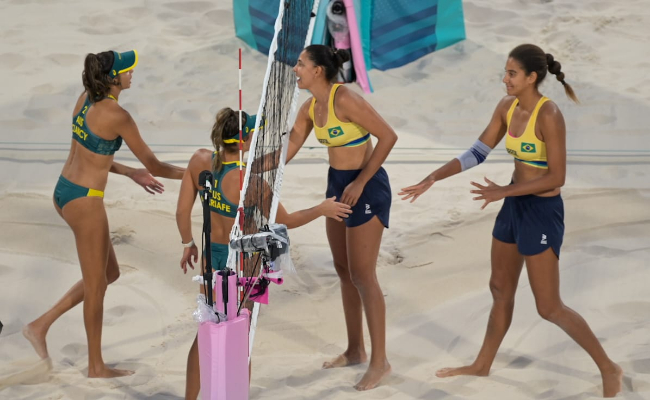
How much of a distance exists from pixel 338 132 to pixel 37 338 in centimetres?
212

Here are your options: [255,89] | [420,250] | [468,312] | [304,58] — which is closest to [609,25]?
[255,89]

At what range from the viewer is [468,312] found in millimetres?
5953

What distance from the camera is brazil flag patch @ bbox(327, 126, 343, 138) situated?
500 cm

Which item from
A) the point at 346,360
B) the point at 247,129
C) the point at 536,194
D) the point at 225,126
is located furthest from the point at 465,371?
the point at 225,126

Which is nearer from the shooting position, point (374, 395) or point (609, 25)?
point (374, 395)

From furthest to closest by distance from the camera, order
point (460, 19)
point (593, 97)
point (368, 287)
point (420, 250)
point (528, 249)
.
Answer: point (460, 19), point (593, 97), point (420, 250), point (368, 287), point (528, 249)

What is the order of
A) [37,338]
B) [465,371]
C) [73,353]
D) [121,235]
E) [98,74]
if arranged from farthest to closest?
1. [121,235]
2. [73,353]
3. [37,338]
4. [465,371]
5. [98,74]

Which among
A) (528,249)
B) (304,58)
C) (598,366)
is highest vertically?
(304,58)

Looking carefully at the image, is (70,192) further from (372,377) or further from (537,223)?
(537,223)

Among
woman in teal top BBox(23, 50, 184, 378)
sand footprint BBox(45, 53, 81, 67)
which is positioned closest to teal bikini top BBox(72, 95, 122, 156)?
woman in teal top BBox(23, 50, 184, 378)

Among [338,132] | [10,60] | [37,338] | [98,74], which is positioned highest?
[98,74]

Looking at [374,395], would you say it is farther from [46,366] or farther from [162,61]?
[162,61]

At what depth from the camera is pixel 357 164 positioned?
200 inches

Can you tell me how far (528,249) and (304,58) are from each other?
1555 millimetres
